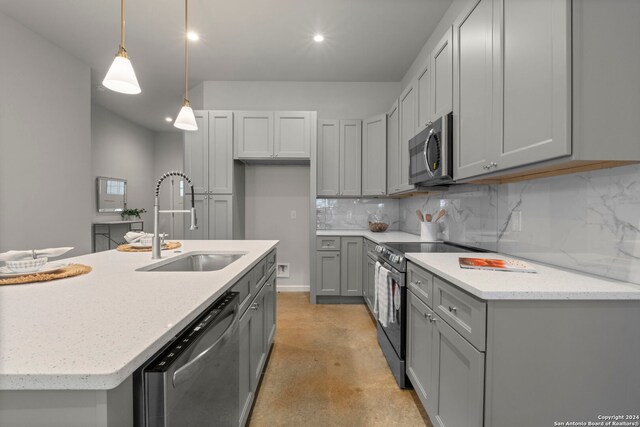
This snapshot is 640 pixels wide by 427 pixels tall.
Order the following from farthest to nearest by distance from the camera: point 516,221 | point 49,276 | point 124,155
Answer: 1. point 124,155
2. point 516,221
3. point 49,276

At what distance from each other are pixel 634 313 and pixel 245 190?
3931 mm

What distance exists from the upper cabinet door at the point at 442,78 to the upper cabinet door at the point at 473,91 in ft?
0.22

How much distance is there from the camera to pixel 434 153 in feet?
6.92

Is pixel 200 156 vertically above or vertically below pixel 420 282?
above

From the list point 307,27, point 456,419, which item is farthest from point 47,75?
point 456,419

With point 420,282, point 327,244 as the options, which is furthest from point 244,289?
point 327,244

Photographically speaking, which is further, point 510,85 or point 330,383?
point 330,383

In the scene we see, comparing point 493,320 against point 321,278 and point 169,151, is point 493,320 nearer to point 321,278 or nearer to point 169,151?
point 321,278

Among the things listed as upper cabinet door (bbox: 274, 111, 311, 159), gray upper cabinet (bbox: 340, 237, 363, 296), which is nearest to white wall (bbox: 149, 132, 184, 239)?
upper cabinet door (bbox: 274, 111, 311, 159)

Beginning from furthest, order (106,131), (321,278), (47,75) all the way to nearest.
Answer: (106,131) → (321,278) → (47,75)

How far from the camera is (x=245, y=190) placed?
13.9 ft

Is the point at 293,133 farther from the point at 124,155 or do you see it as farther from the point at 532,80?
the point at 124,155

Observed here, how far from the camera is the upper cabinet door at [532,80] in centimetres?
107

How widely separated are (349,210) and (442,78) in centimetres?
233
